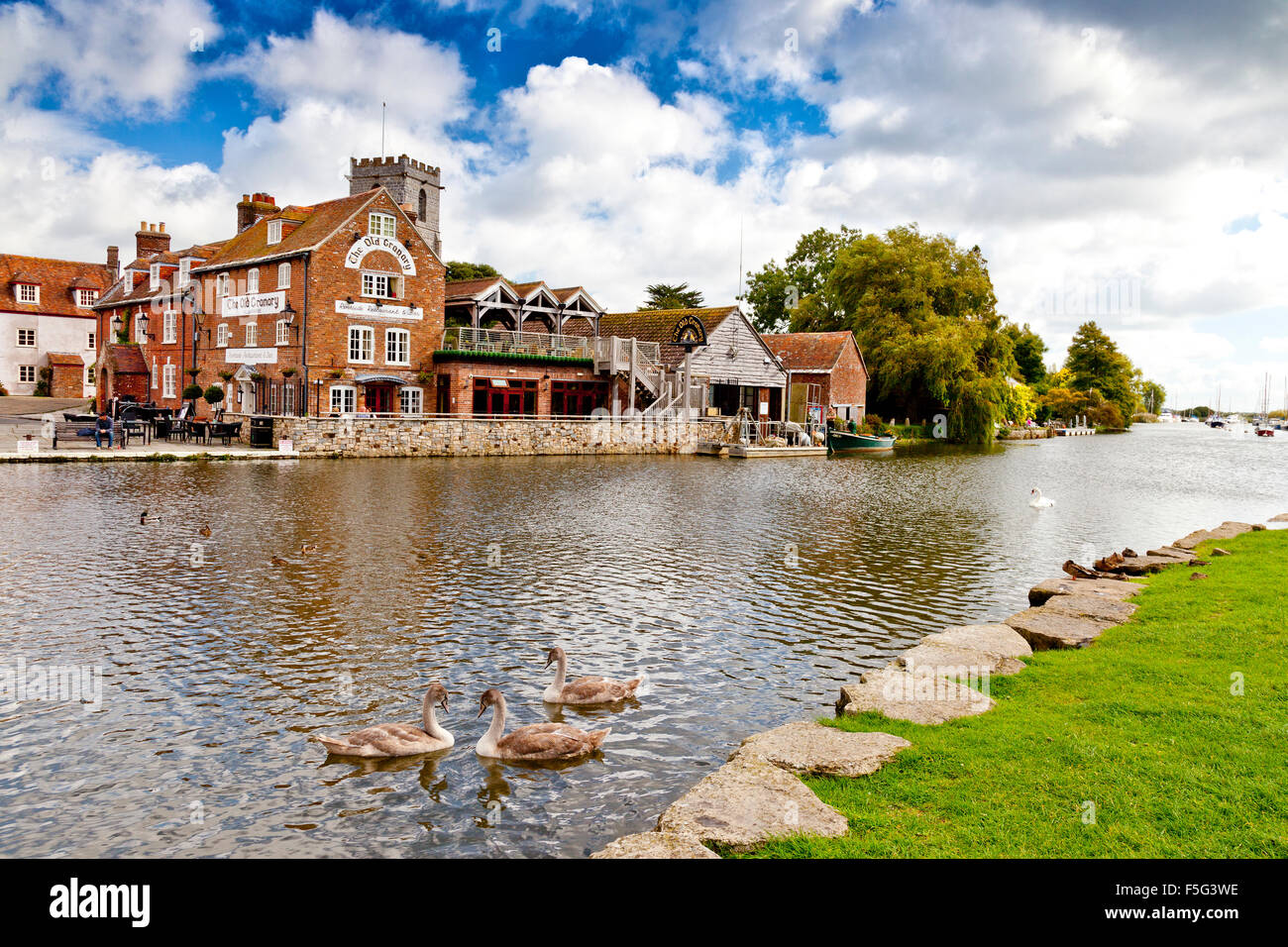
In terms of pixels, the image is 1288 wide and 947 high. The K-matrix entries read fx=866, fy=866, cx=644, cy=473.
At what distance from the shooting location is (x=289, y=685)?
1009 centimetres

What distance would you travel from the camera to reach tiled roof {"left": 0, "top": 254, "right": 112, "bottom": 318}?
64.3m

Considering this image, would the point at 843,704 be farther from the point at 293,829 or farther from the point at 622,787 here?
the point at 293,829

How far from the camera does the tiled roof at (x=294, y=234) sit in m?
44.3

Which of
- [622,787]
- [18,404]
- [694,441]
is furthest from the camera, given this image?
[18,404]

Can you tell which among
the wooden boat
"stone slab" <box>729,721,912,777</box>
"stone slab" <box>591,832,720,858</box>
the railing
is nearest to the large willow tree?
the wooden boat

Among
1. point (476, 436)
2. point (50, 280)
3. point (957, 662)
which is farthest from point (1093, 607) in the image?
point (50, 280)

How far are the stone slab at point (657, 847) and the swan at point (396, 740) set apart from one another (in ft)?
10.0

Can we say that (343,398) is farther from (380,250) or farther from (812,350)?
(812,350)

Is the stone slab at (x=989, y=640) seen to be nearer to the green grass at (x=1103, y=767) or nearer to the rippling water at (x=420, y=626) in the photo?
the green grass at (x=1103, y=767)

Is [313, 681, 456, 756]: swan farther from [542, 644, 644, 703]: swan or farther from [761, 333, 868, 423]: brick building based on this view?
[761, 333, 868, 423]: brick building

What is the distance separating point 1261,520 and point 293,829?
30.0 m

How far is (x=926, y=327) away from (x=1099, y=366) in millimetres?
86496

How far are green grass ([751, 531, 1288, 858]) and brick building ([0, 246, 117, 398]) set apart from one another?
228 ft

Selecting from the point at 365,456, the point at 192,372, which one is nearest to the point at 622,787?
the point at 365,456
